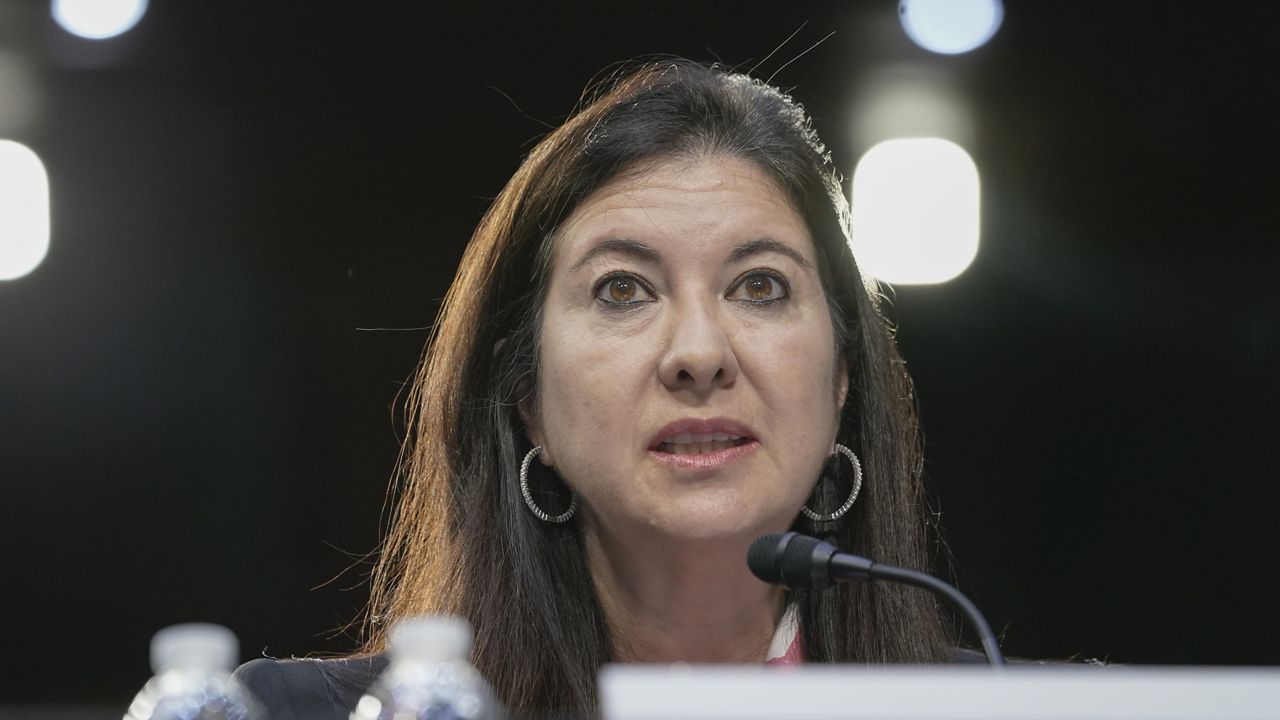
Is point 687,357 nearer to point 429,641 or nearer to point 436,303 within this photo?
point 429,641

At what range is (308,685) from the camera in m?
1.78

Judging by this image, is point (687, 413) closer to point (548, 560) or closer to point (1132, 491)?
point (548, 560)

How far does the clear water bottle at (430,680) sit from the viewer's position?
0.84m

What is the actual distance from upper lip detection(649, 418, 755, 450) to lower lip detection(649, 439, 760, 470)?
0.6 inches

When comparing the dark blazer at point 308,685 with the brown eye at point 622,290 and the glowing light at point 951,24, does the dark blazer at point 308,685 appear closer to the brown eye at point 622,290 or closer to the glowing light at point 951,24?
the brown eye at point 622,290

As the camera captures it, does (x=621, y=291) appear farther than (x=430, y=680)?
Yes

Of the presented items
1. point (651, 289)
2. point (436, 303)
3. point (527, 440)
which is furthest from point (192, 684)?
point (436, 303)

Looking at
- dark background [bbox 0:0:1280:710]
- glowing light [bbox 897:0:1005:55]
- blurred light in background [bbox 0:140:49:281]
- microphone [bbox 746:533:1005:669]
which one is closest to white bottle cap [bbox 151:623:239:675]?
microphone [bbox 746:533:1005:669]

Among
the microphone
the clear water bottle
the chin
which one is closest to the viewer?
the clear water bottle

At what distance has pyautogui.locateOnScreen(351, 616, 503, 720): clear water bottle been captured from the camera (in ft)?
2.76

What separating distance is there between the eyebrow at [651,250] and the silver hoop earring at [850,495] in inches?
9.8

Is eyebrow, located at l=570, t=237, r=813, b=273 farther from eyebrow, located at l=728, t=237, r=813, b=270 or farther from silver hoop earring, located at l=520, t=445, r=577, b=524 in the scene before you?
silver hoop earring, located at l=520, t=445, r=577, b=524

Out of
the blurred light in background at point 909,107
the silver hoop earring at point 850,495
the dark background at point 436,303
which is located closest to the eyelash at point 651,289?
the silver hoop earring at point 850,495

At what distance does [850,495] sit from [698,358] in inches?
15.0
